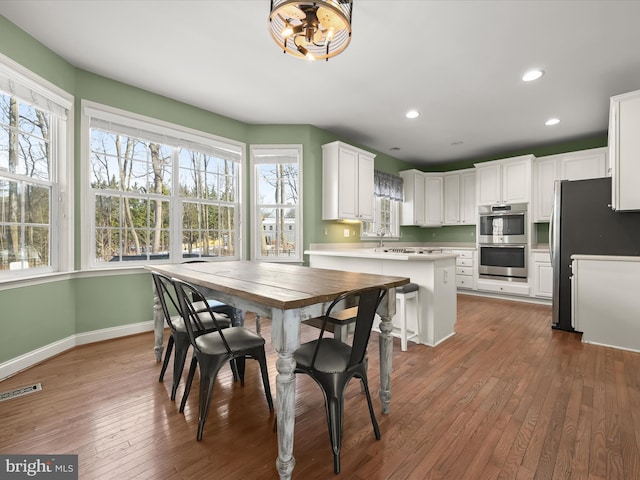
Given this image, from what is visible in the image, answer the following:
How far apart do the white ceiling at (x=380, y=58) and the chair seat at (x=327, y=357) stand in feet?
7.54

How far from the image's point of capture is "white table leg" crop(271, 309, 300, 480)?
1295 millimetres

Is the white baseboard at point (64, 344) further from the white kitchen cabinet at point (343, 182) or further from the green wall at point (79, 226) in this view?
the white kitchen cabinet at point (343, 182)

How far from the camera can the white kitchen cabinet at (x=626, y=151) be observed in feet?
9.18

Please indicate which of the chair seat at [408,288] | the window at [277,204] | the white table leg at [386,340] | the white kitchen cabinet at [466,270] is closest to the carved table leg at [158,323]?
the white table leg at [386,340]

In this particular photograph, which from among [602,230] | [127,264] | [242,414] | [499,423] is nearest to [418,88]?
[602,230]

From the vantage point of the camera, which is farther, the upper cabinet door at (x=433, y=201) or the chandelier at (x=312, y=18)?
the upper cabinet door at (x=433, y=201)

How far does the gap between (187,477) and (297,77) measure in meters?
3.28

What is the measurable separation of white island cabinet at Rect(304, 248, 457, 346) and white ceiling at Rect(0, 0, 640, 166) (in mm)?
1843

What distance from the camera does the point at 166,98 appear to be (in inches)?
142

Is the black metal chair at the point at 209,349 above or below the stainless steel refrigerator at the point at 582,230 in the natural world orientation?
below

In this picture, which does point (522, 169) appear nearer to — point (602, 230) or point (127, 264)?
point (602, 230)

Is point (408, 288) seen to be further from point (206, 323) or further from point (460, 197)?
point (460, 197)

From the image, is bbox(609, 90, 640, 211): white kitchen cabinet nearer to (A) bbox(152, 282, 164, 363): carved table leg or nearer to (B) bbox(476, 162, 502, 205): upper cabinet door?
(B) bbox(476, 162, 502, 205): upper cabinet door

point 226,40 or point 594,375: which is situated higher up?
point 226,40
